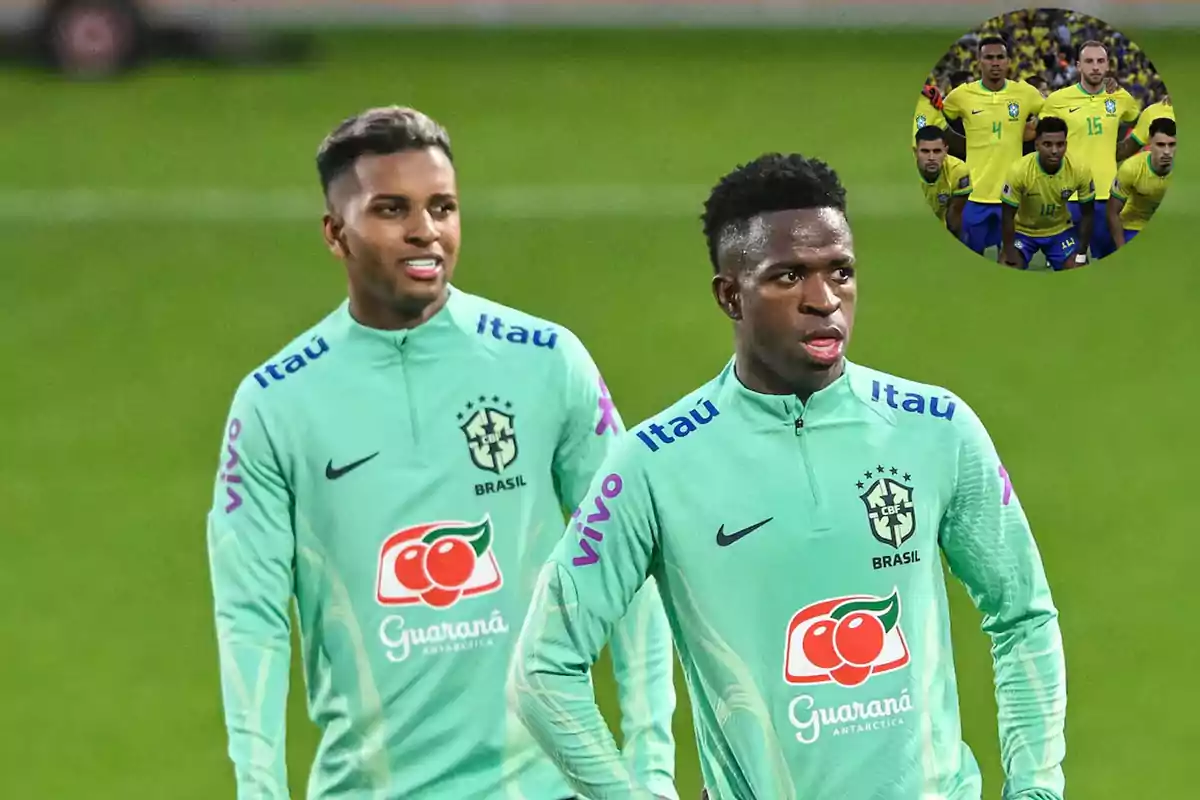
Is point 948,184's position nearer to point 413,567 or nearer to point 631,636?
point 631,636

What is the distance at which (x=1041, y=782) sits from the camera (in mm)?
5668

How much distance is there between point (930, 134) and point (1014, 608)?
7.35 feet

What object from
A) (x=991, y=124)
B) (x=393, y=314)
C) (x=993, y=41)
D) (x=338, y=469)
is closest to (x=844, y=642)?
(x=338, y=469)

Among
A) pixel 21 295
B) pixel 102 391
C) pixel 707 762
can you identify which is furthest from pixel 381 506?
pixel 21 295

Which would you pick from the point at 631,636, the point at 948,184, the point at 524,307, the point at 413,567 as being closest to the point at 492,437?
the point at 413,567

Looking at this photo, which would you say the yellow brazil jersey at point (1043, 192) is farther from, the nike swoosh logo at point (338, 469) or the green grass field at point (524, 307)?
the green grass field at point (524, 307)

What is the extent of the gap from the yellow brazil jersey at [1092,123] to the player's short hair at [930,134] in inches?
15.0

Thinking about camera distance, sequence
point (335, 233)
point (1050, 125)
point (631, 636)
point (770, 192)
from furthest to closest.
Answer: point (1050, 125)
point (335, 233)
point (631, 636)
point (770, 192)

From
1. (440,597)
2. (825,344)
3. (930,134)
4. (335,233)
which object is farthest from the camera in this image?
(930,134)

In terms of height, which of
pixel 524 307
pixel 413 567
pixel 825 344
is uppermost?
pixel 524 307

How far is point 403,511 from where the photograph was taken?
6.80m

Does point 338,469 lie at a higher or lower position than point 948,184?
lower

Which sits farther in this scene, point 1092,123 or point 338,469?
point 1092,123

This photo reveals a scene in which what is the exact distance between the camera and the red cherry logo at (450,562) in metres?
6.73
